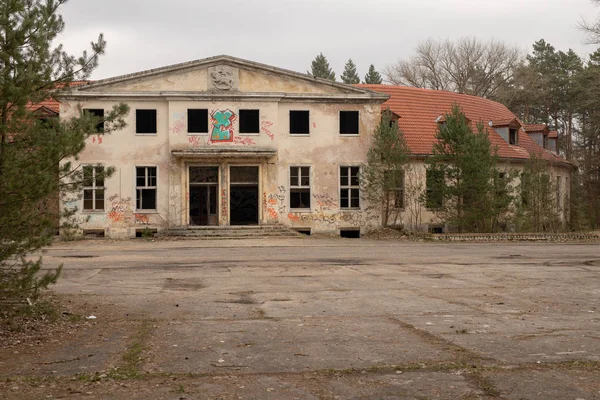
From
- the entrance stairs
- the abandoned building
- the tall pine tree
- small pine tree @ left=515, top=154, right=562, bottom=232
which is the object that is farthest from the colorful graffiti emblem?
the tall pine tree

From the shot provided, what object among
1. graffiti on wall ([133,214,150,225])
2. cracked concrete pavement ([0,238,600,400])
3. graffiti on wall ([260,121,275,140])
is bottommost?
cracked concrete pavement ([0,238,600,400])

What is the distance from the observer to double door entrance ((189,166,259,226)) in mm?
33531

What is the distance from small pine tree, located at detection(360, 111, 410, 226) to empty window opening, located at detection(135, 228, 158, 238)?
1058 cm

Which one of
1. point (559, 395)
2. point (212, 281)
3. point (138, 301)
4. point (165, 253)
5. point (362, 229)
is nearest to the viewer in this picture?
point (559, 395)

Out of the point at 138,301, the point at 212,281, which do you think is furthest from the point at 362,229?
the point at 138,301

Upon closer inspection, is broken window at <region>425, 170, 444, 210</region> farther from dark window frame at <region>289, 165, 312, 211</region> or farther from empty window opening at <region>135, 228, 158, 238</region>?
empty window opening at <region>135, 228, 158, 238</region>

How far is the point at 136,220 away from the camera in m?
33.1

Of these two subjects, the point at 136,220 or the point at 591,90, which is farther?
the point at 591,90

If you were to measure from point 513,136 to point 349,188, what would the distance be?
41.2 ft

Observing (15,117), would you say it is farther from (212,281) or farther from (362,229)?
(362,229)

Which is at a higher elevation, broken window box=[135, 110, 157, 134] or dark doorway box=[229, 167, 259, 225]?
broken window box=[135, 110, 157, 134]

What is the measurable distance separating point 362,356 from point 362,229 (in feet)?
91.9

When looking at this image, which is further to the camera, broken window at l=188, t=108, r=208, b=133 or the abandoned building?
broken window at l=188, t=108, r=208, b=133

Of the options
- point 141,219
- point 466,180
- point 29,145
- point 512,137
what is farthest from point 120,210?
point 29,145
